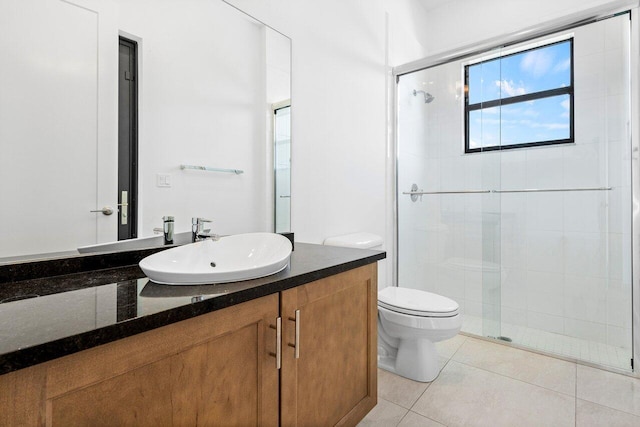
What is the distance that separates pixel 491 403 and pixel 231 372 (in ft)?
4.83

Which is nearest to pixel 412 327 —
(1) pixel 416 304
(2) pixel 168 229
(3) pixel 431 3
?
(1) pixel 416 304

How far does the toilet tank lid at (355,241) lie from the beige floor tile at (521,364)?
2.94 ft

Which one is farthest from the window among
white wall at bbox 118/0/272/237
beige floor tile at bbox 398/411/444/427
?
beige floor tile at bbox 398/411/444/427

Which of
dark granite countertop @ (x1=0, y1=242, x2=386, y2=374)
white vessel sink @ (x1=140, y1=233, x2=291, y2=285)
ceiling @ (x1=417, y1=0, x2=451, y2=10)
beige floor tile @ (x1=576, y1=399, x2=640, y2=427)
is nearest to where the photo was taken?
dark granite countertop @ (x1=0, y1=242, x2=386, y2=374)

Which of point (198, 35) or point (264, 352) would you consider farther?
point (198, 35)

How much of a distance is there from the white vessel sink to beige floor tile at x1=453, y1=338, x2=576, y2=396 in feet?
5.23

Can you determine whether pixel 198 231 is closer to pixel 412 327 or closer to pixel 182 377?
pixel 182 377

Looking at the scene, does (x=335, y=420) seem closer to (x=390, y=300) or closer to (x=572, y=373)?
(x=390, y=300)

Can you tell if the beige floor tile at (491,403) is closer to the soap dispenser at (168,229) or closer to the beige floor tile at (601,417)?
the beige floor tile at (601,417)

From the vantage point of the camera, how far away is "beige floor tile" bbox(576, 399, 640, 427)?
1.51m

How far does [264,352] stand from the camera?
35.3 inches

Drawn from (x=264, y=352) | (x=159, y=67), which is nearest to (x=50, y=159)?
(x=159, y=67)

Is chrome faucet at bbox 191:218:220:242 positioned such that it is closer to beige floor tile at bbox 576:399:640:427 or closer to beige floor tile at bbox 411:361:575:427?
beige floor tile at bbox 411:361:575:427

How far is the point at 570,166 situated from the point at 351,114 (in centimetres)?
149
